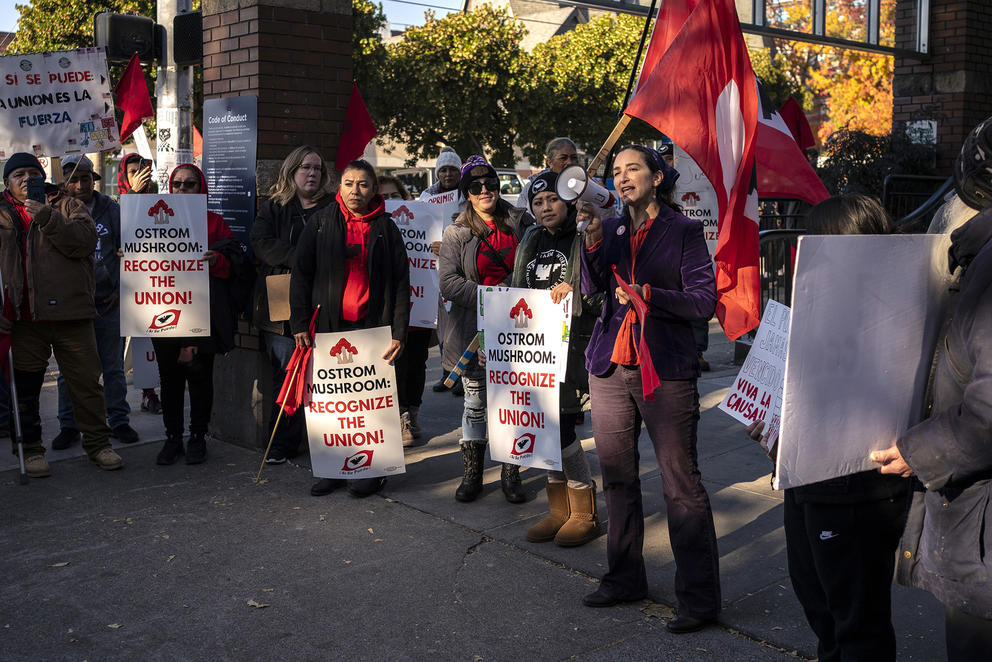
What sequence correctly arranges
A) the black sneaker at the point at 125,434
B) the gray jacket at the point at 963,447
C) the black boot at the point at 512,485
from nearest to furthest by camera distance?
the gray jacket at the point at 963,447 < the black boot at the point at 512,485 < the black sneaker at the point at 125,434

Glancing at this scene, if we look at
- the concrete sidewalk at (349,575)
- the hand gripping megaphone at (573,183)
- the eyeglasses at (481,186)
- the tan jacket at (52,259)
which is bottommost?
the concrete sidewalk at (349,575)

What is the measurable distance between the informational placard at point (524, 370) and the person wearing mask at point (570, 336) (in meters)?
0.06

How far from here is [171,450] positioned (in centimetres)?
650

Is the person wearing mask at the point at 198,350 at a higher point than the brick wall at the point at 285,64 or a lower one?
lower

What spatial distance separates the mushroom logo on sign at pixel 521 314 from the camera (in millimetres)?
4910

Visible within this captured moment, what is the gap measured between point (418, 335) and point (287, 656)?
12.7ft

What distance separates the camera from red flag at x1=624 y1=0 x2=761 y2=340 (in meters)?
4.12

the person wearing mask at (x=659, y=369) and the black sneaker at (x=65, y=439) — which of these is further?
the black sneaker at (x=65, y=439)

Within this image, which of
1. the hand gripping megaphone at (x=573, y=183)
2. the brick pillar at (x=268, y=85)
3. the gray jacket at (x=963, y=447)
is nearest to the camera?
the gray jacket at (x=963, y=447)

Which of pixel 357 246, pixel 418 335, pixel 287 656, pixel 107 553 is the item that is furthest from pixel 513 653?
pixel 418 335

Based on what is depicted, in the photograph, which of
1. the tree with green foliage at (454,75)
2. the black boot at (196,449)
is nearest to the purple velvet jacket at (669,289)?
the black boot at (196,449)

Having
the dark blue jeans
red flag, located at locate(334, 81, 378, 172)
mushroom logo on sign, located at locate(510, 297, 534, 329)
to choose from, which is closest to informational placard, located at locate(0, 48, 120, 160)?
red flag, located at locate(334, 81, 378, 172)

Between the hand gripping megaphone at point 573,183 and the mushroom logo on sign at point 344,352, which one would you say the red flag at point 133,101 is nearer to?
the mushroom logo on sign at point 344,352

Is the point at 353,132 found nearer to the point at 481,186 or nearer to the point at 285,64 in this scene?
the point at 285,64
